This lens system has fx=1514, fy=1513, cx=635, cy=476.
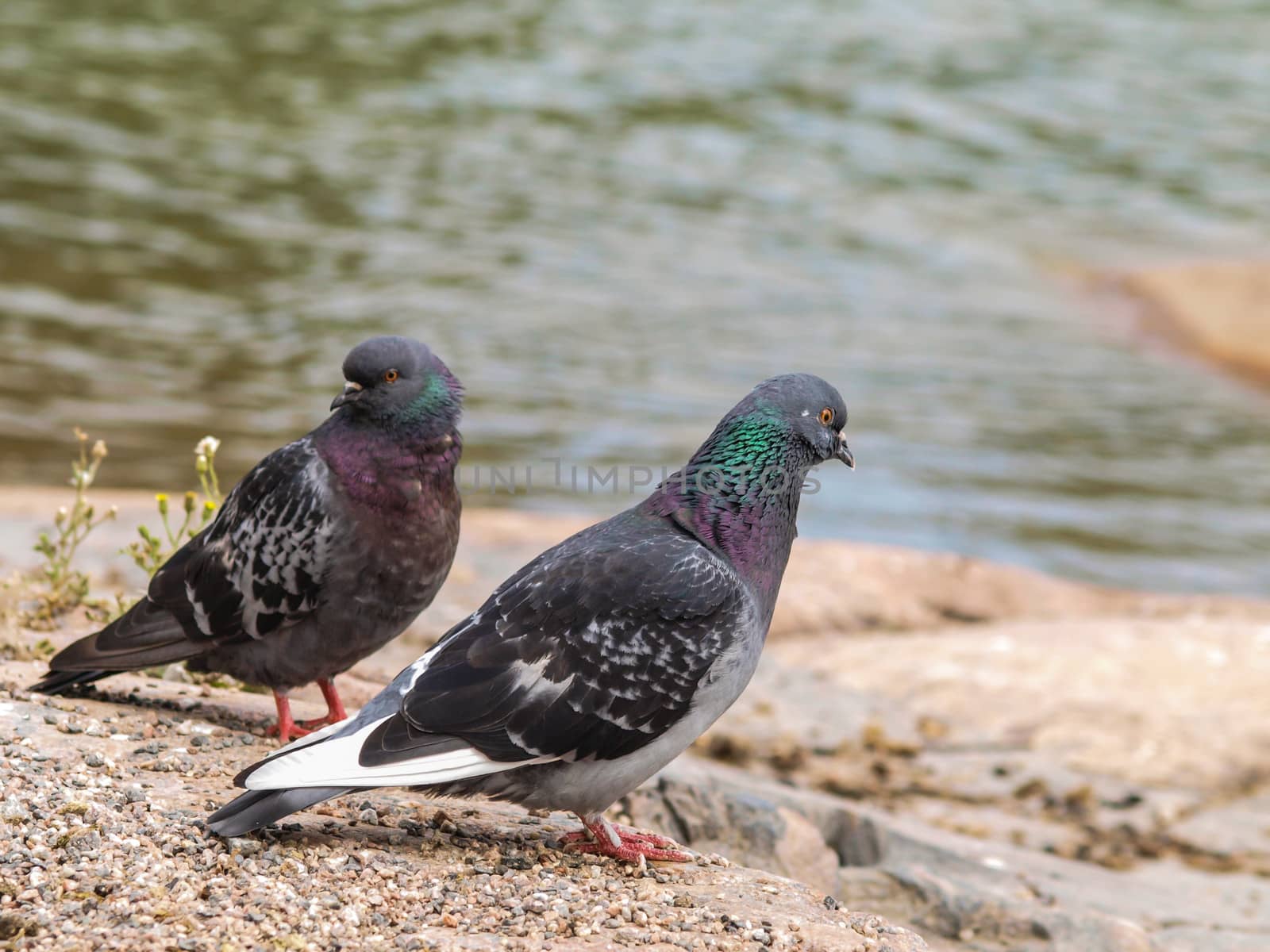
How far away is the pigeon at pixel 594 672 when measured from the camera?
3789 millimetres

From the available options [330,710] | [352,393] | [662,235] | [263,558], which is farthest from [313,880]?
[662,235]

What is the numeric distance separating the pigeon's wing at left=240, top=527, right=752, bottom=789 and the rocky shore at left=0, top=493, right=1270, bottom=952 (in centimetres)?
32

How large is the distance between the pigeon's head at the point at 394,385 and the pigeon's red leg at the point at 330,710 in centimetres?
95

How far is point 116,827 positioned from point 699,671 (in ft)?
A: 4.98

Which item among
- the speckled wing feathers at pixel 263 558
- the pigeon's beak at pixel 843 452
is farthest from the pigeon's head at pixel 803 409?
the speckled wing feathers at pixel 263 558

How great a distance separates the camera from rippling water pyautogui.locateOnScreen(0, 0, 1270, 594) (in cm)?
1198

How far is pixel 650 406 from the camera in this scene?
1260 cm

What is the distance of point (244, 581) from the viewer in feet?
15.4

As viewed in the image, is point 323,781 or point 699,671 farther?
point 699,671

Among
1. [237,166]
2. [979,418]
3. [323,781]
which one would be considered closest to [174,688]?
[323,781]

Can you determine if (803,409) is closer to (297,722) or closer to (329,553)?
(329,553)

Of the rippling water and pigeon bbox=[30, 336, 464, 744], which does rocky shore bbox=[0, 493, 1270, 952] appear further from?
the rippling water

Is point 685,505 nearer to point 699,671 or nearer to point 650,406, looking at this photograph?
point 699,671

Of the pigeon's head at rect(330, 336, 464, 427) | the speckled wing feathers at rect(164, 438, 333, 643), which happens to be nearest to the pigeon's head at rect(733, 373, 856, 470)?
the pigeon's head at rect(330, 336, 464, 427)
